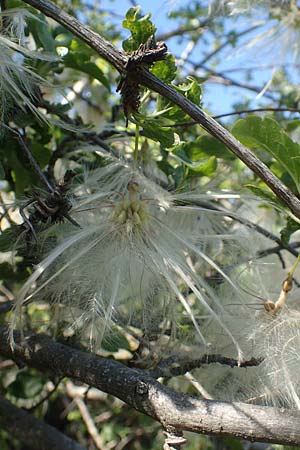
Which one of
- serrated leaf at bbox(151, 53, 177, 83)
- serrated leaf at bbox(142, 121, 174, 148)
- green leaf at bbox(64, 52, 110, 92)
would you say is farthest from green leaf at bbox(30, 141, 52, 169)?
serrated leaf at bbox(151, 53, 177, 83)

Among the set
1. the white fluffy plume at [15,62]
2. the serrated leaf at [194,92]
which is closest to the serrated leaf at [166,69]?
the serrated leaf at [194,92]

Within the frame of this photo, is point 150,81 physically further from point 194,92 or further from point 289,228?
point 289,228

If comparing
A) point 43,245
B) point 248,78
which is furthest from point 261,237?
point 248,78

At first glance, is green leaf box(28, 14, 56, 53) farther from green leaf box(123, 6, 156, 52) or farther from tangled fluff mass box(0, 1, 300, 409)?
green leaf box(123, 6, 156, 52)

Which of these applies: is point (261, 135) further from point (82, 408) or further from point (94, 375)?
point (82, 408)

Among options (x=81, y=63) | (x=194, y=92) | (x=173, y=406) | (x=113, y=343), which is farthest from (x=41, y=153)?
(x=173, y=406)
